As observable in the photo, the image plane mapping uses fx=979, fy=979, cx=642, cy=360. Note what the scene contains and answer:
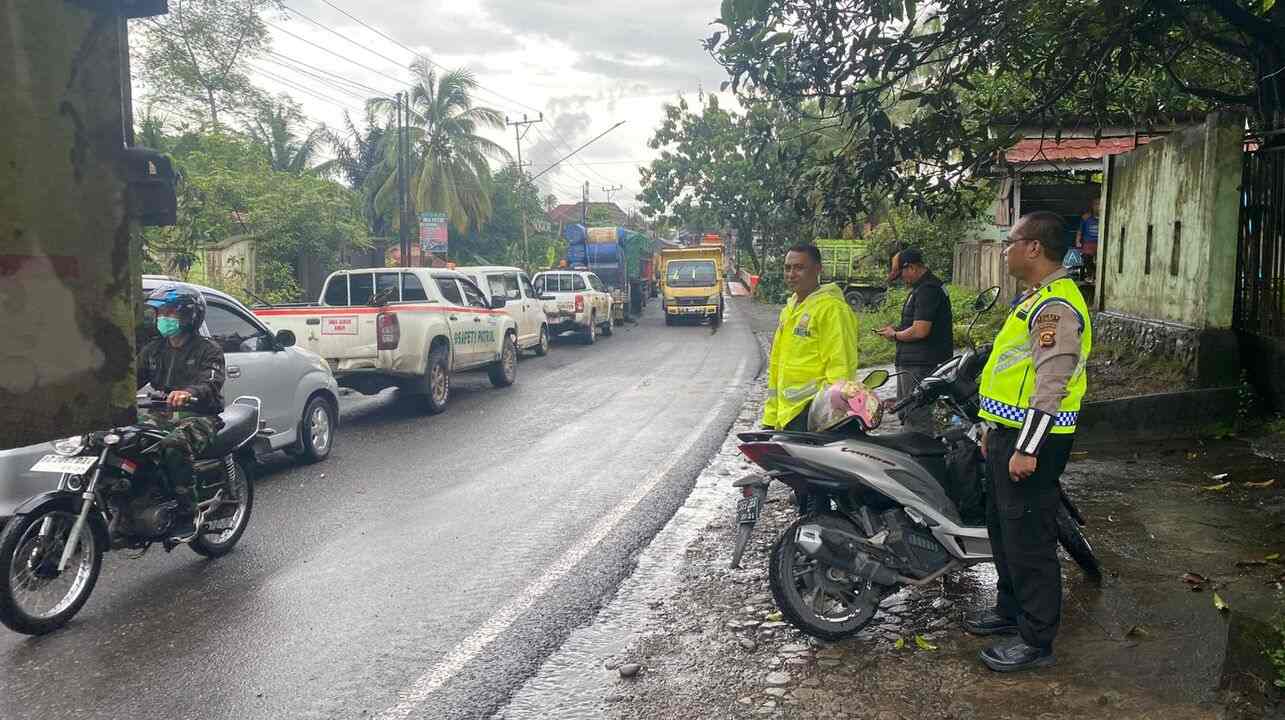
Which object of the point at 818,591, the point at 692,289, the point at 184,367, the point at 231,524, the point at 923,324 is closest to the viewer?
the point at 818,591

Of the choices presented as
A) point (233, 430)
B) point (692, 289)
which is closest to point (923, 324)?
point (233, 430)

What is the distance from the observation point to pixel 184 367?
5.99 m

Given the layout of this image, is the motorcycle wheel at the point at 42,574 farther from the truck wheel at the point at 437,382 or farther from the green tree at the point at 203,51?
the green tree at the point at 203,51

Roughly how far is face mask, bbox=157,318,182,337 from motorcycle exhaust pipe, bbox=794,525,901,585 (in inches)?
155

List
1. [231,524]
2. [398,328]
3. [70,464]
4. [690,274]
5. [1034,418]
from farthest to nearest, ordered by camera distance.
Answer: [690,274], [398,328], [231,524], [70,464], [1034,418]

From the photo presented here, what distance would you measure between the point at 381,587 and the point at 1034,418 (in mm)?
3508

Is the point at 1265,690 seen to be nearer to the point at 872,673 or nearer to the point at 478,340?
the point at 872,673

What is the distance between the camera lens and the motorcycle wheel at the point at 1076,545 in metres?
4.76

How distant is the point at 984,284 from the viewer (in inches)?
875

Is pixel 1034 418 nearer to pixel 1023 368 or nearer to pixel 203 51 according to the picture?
pixel 1023 368

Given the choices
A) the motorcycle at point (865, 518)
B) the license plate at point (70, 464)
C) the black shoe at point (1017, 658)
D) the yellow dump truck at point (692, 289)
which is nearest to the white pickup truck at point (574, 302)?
the yellow dump truck at point (692, 289)

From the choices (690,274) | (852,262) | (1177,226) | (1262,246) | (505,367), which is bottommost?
(505,367)

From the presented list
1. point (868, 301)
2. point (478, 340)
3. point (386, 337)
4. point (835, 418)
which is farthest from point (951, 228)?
point (835, 418)

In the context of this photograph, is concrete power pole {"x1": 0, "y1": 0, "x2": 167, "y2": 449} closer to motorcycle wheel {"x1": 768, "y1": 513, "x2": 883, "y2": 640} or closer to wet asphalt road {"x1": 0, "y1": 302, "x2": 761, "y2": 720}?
wet asphalt road {"x1": 0, "y1": 302, "x2": 761, "y2": 720}
